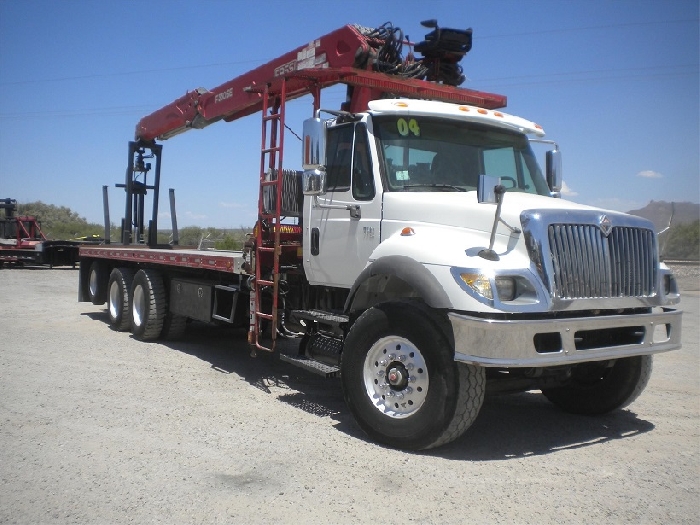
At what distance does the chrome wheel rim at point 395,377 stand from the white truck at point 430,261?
0.04 ft

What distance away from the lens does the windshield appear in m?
5.75

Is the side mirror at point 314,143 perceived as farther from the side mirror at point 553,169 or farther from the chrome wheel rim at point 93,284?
the chrome wheel rim at point 93,284

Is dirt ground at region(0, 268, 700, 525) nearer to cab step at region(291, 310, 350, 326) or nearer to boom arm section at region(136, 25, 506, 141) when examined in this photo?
cab step at region(291, 310, 350, 326)

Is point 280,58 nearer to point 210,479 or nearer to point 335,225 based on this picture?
point 335,225

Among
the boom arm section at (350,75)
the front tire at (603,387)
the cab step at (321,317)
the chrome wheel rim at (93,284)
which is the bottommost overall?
the front tire at (603,387)

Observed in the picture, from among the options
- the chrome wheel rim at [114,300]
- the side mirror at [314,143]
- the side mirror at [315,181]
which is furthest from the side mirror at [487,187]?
the chrome wheel rim at [114,300]

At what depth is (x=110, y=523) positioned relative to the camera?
3621 millimetres

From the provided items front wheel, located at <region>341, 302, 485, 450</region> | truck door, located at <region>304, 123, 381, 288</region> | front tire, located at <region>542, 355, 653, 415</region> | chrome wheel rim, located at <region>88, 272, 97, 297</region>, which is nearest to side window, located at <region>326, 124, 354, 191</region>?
truck door, located at <region>304, 123, 381, 288</region>

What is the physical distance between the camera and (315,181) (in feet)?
19.5

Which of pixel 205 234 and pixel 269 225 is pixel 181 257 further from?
pixel 205 234

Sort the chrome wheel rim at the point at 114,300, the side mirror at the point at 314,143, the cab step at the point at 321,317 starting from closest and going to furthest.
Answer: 1. the side mirror at the point at 314,143
2. the cab step at the point at 321,317
3. the chrome wheel rim at the point at 114,300

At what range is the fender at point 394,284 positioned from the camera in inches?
186

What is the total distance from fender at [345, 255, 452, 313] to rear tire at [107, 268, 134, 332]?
238 inches

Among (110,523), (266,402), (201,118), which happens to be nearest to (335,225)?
(266,402)
